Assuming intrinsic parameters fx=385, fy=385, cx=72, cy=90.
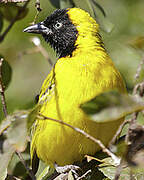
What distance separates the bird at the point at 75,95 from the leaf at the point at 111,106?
1.37 meters

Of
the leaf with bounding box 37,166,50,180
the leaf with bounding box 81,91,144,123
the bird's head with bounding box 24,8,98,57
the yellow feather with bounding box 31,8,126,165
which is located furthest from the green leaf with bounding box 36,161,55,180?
the leaf with bounding box 81,91,144,123

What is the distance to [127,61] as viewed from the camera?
5125 millimetres

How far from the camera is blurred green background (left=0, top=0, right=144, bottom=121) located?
16.5 ft

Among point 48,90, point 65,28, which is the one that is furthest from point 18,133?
point 65,28

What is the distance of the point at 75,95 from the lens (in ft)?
11.3

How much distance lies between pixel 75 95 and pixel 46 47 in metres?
2.65

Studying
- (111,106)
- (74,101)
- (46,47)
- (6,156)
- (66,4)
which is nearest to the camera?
(111,106)

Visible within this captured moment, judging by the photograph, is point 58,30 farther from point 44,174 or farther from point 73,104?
point 44,174

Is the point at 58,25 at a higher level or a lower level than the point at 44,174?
higher

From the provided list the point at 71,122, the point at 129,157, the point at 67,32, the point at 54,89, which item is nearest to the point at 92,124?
the point at 71,122

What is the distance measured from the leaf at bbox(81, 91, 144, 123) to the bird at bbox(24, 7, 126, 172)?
54.1 inches

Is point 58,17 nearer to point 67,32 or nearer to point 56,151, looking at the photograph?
point 67,32

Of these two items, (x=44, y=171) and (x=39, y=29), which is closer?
(x=44, y=171)

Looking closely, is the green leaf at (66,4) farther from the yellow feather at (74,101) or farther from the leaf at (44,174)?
the leaf at (44,174)
